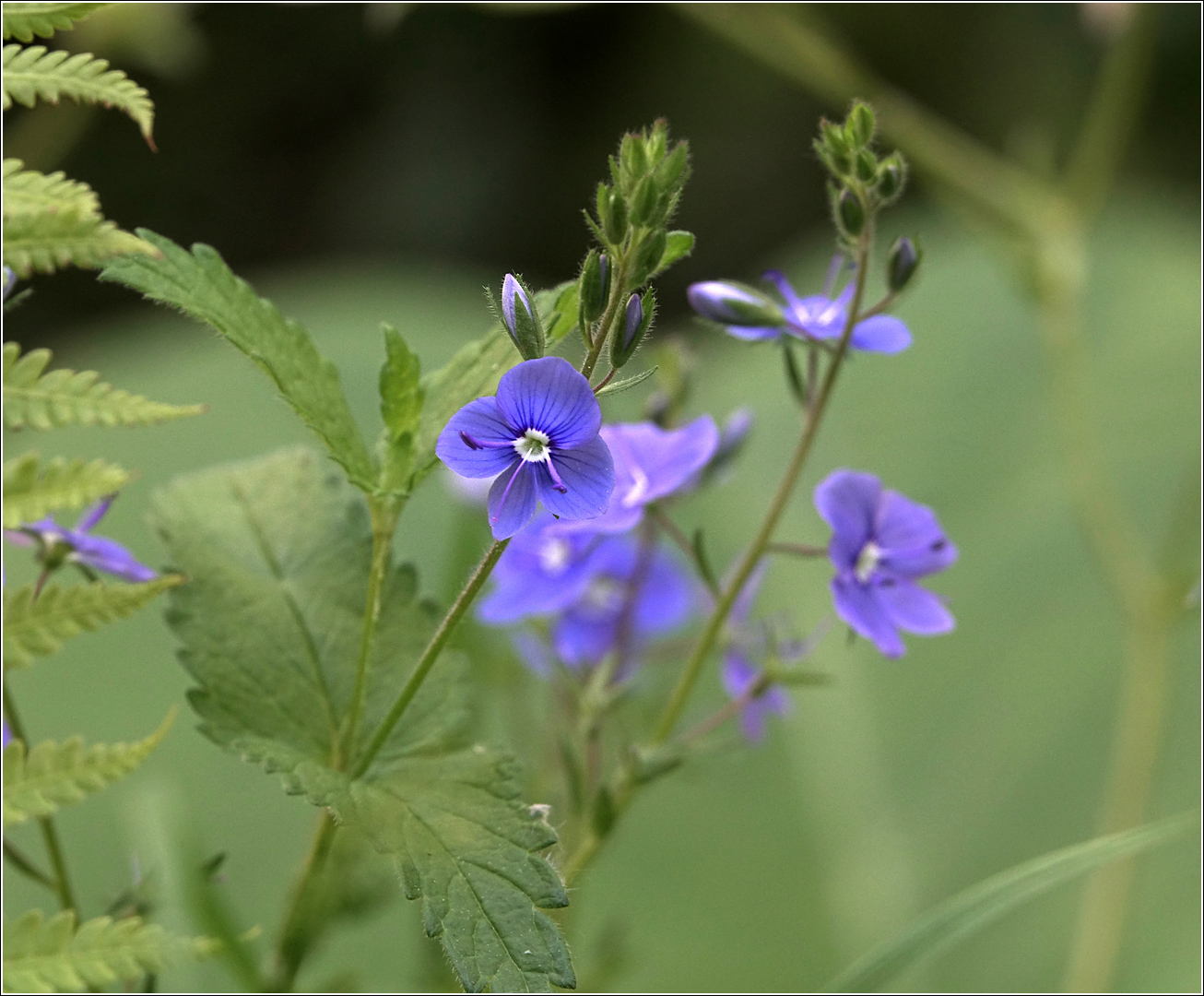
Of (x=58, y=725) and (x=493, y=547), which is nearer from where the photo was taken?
(x=493, y=547)

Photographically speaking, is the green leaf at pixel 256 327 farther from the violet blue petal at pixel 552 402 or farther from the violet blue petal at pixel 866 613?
the violet blue petal at pixel 866 613

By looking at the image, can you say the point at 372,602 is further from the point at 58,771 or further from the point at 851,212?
the point at 851,212

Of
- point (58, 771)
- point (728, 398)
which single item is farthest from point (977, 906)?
point (728, 398)

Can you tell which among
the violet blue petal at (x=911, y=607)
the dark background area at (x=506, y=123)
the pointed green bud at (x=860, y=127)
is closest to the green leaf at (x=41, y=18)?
the pointed green bud at (x=860, y=127)

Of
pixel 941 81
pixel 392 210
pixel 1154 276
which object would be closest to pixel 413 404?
pixel 1154 276

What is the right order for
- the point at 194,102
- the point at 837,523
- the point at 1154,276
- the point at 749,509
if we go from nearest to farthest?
the point at 837,523, the point at 749,509, the point at 1154,276, the point at 194,102

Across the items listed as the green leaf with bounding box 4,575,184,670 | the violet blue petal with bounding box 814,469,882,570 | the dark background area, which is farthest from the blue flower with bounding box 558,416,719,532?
the dark background area

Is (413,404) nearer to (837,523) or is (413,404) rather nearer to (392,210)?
(837,523)
